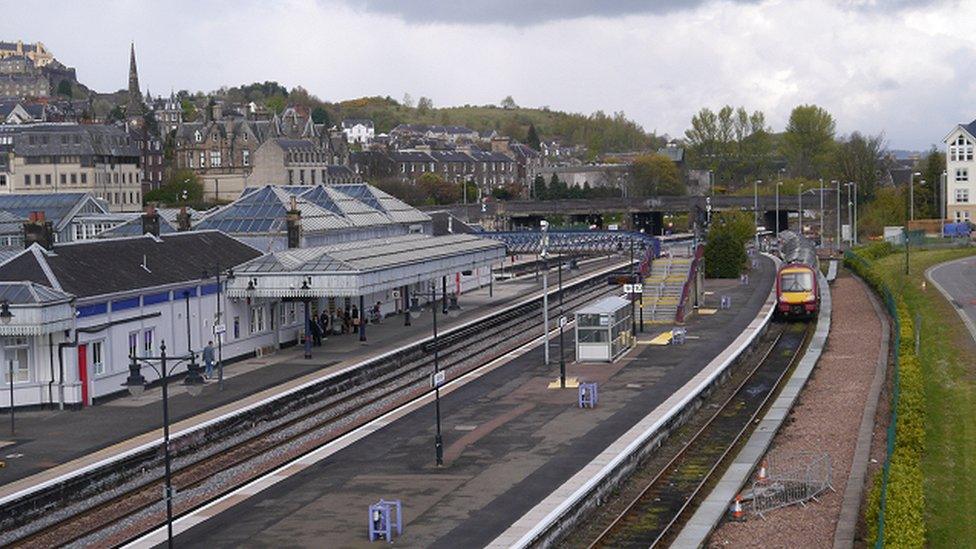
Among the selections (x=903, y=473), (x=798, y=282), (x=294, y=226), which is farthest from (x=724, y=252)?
(x=903, y=473)

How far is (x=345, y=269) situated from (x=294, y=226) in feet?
30.5

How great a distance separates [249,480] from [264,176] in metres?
112

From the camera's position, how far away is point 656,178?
626ft

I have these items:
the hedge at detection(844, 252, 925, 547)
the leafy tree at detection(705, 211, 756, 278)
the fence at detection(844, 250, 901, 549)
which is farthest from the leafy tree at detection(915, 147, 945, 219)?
the hedge at detection(844, 252, 925, 547)

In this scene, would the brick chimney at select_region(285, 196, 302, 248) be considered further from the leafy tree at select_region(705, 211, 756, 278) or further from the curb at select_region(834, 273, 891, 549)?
the leafy tree at select_region(705, 211, 756, 278)

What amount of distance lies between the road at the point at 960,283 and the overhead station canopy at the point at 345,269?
84.1 ft

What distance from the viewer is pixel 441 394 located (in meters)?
44.3

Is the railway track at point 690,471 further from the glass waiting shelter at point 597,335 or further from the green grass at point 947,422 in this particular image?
the glass waiting shelter at point 597,335

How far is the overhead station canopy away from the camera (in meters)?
52.0

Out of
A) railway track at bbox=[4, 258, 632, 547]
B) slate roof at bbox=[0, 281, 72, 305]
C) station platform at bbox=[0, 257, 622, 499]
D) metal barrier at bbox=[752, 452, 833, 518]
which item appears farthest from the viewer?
slate roof at bbox=[0, 281, 72, 305]

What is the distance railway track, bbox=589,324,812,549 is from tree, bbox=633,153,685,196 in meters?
139

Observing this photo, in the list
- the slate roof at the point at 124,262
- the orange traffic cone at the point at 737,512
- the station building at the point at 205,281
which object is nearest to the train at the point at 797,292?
the station building at the point at 205,281

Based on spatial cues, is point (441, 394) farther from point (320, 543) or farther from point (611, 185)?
point (611, 185)

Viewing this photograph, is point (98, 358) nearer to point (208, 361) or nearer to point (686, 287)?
point (208, 361)
